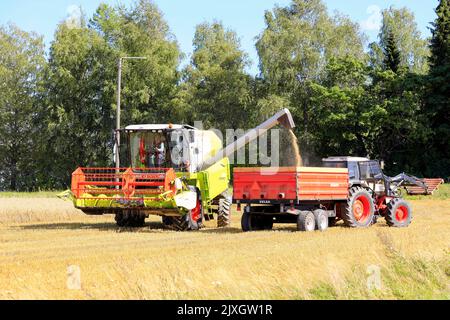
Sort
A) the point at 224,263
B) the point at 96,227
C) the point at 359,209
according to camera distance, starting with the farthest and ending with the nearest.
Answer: the point at 96,227, the point at 359,209, the point at 224,263

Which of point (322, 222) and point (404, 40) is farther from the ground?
point (404, 40)

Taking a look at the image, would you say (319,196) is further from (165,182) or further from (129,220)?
(129,220)

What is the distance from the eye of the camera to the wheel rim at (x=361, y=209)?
18.3m

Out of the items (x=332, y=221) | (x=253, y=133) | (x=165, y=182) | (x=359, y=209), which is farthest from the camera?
(x=253, y=133)

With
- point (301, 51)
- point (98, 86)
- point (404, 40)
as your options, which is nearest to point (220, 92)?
point (301, 51)

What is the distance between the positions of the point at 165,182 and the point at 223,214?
3.27 m

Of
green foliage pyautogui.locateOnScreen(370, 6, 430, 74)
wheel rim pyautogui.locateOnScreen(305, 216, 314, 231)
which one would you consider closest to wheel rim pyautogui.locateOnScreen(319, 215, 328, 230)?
wheel rim pyautogui.locateOnScreen(305, 216, 314, 231)

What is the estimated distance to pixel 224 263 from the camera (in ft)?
35.5

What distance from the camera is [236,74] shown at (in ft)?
183

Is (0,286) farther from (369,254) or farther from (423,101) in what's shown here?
(423,101)

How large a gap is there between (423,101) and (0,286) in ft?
154

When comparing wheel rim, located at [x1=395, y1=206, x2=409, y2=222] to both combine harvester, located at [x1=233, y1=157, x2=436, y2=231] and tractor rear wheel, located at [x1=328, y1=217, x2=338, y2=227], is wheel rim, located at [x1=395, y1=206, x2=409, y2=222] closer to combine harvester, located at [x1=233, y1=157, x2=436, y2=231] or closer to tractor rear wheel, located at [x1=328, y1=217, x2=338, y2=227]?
combine harvester, located at [x1=233, y1=157, x2=436, y2=231]

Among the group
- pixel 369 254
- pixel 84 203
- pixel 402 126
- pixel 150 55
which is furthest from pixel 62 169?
pixel 369 254
